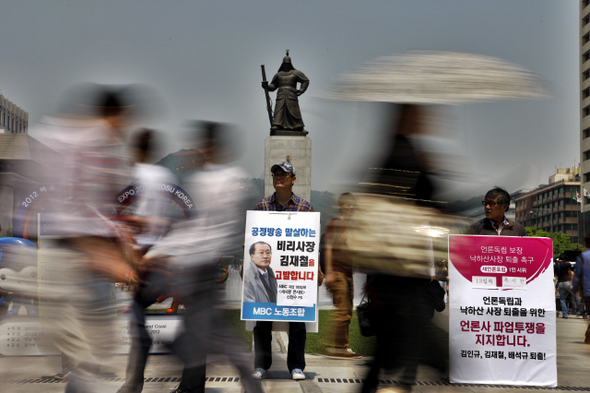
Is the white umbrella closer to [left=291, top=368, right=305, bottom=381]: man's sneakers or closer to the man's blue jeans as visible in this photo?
[left=291, top=368, right=305, bottom=381]: man's sneakers

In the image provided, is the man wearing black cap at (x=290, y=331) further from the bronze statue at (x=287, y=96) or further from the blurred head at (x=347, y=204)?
the bronze statue at (x=287, y=96)

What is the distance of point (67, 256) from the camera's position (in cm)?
286

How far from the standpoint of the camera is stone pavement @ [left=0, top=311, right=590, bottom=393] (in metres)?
3.20

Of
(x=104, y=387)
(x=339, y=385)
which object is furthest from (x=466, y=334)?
(x=104, y=387)

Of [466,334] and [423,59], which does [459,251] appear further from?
[423,59]

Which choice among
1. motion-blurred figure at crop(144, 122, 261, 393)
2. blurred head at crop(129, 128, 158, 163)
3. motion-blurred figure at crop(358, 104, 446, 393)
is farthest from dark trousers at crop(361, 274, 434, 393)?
blurred head at crop(129, 128, 158, 163)

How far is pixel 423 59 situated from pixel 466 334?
3.21m

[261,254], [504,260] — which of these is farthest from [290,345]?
[504,260]

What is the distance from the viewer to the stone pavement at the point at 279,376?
3195 millimetres

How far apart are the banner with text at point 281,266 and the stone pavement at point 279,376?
22.1 inches

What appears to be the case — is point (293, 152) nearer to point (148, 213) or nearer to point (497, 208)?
point (497, 208)

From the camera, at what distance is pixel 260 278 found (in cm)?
500

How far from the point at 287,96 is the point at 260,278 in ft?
45.3

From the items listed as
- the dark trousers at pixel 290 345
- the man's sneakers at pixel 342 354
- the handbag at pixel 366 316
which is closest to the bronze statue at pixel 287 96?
the man's sneakers at pixel 342 354
